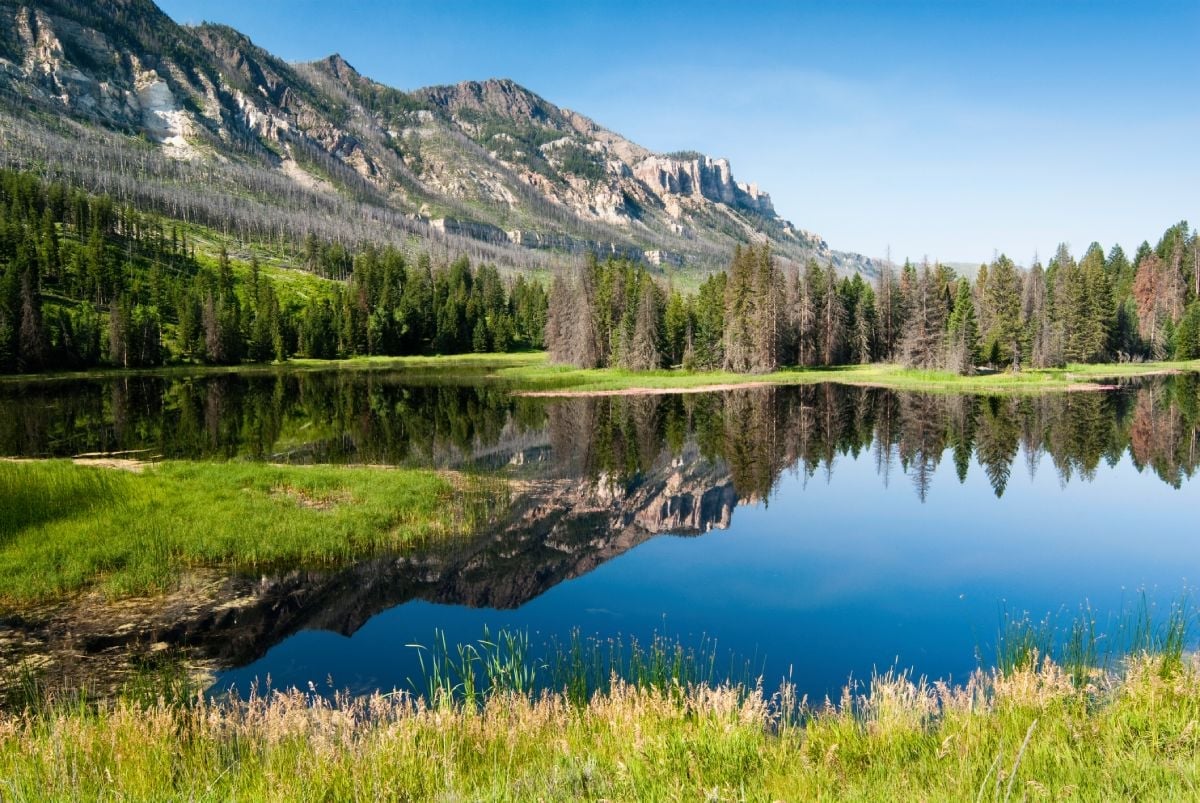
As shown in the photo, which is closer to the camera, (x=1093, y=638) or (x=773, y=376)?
(x=1093, y=638)

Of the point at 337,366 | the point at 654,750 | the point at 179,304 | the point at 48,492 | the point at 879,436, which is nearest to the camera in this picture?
the point at 654,750

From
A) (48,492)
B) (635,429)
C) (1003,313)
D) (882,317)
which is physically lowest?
(48,492)

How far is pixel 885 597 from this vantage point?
17.4 meters

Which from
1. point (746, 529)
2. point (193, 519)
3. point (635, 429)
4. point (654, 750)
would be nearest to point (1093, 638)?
point (654, 750)

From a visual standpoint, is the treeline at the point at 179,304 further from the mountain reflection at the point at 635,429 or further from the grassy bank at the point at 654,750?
the grassy bank at the point at 654,750

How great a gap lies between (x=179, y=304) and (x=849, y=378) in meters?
114

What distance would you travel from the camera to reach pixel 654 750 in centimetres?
744

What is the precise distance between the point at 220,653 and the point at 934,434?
4013cm

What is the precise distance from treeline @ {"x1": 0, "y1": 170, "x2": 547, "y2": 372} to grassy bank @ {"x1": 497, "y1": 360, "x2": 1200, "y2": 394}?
53429 millimetres

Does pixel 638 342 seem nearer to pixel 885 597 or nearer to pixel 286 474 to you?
pixel 286 474

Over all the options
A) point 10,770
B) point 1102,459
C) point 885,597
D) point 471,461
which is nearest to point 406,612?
point 10,770

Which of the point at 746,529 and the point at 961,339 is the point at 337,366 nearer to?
the point at 961,339

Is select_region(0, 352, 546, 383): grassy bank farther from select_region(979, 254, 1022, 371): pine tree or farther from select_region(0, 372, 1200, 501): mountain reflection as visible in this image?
select_region(979, 254, 1022, 371): pine tree

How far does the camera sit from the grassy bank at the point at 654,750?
6355 mm
